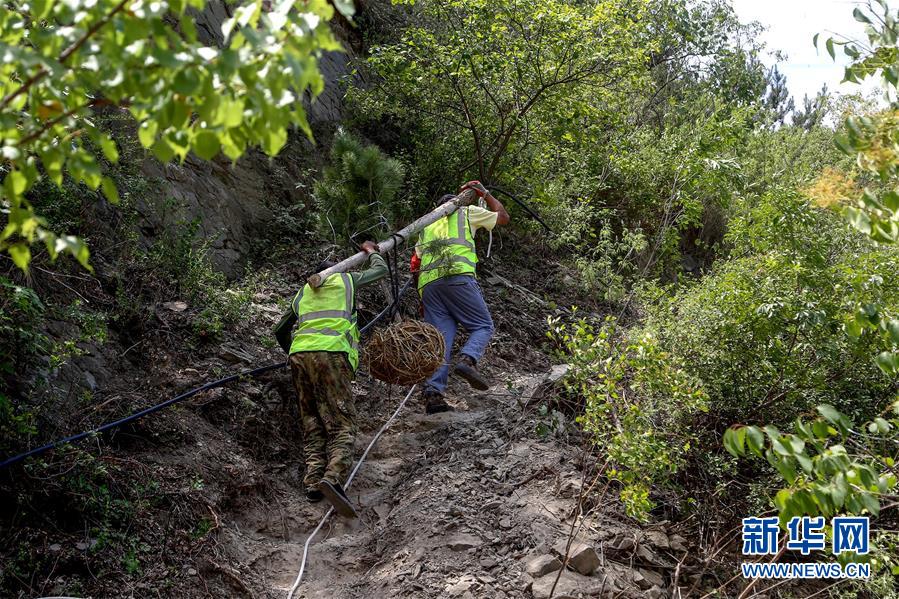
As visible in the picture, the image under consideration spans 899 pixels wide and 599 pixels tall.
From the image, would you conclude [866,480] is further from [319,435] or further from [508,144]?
[508,144]

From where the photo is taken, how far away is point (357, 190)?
293 inches

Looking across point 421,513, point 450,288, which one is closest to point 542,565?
point 421,513

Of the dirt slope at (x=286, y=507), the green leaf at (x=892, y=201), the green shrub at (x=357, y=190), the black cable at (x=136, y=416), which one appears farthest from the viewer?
the green shrub at (x=357, y=190)

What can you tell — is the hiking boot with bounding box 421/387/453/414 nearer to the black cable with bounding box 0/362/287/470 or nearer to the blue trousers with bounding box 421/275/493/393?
the blue trousers with bounding box 421/275/493/393

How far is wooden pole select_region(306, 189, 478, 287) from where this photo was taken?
6.14 metres

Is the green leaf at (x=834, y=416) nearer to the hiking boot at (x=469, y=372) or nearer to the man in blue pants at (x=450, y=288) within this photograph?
the hiking boot at (x=469, y=372)

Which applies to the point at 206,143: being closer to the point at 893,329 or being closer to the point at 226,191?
the point at 893,329

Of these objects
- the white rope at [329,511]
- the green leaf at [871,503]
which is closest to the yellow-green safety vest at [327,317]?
the white rope at [329,511]

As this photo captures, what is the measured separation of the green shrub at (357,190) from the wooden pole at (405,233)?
265mm

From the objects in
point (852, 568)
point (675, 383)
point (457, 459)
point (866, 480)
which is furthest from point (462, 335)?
point (866, 480)

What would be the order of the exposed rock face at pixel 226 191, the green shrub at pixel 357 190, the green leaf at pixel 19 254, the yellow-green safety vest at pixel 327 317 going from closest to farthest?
1. the green leaf at pixel 19 254
2. the yellow-green safety vest at pixel 327 317
3. the green shrub at pixel 357 190
4. the exposed rock face at pixel 226 191

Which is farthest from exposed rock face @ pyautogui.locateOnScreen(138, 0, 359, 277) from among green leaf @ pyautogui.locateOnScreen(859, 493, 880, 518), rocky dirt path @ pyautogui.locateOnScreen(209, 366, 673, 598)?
green leaf @ pyautogui.locateOnScreen(859, 493, 880, 518)

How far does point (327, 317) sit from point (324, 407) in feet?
2.35

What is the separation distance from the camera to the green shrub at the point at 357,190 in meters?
7.32
